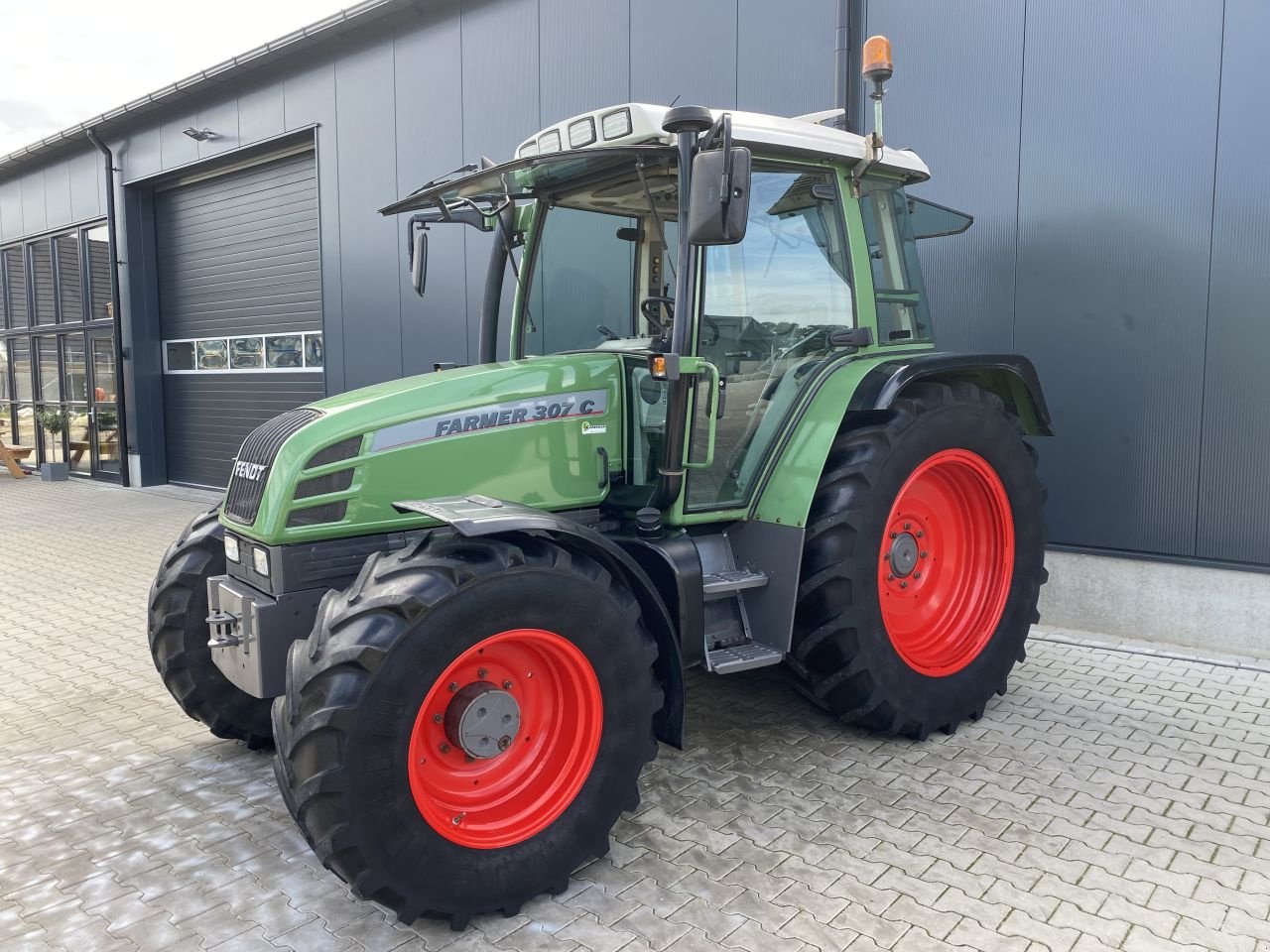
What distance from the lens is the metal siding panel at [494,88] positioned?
26.6 ft

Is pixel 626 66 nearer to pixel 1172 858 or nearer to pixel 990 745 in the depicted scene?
pixel 990 745

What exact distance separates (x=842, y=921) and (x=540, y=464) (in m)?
1.73

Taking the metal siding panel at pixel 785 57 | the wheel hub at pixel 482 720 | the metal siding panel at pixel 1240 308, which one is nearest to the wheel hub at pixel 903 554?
the wheel hub at pixel 482 720

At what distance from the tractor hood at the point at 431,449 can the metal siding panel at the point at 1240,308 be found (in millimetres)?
3412

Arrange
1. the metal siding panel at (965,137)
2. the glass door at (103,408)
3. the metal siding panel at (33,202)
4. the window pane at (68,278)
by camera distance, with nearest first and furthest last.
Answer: the metal siding panel at (965,137), the glass door at (103,408), the window pane at (68,278), the metal siding panel at (33,202)

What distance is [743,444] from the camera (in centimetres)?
377

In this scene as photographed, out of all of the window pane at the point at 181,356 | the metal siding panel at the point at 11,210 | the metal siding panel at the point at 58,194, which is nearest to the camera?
the window pane at the point at 181,356

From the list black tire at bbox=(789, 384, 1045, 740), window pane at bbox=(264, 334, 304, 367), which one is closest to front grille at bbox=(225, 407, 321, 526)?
black tire at bbox=(789, 384, 1045, 740)

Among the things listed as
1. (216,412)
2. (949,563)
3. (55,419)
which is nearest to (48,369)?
(55,419)

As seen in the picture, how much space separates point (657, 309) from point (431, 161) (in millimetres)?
6144

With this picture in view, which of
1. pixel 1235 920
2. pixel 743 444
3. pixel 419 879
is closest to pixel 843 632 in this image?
pixel 743 444

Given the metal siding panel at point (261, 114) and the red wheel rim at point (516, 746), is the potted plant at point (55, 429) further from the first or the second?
the red wheel rim at point (516, 746)

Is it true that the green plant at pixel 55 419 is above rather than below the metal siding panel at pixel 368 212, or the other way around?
below

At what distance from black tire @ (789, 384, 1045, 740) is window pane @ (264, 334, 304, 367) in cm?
850
